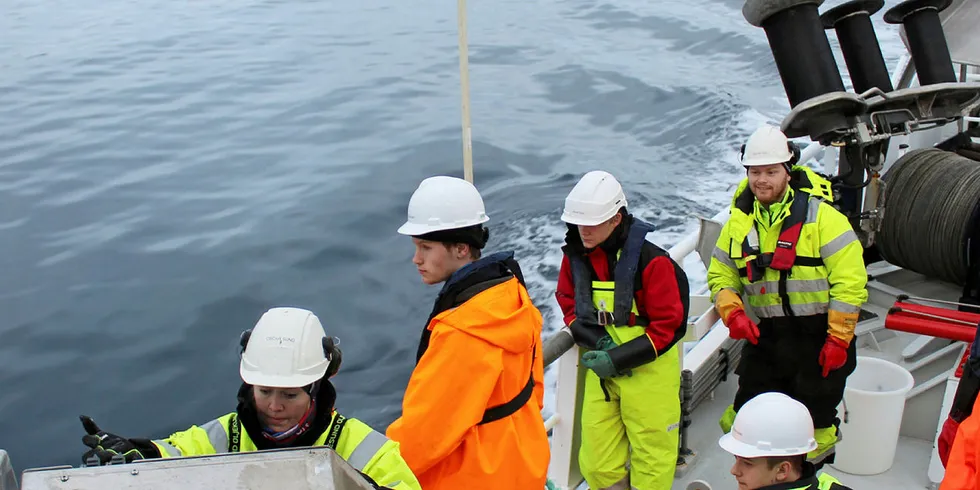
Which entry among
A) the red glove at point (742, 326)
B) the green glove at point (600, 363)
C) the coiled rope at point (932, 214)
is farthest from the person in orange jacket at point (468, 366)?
the coiled rope at point (932, 214)

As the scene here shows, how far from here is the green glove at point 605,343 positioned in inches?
145

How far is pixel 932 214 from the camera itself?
520 cm

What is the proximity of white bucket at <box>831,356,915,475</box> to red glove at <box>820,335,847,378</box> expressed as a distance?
30 centimetres

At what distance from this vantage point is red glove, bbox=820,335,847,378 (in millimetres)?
3799

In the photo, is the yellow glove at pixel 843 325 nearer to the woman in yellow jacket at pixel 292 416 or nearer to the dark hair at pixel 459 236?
the dark hair at pixel 459 236

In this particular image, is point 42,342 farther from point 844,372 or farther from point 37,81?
point 37,81

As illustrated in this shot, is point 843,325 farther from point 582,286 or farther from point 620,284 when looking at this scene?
point 582,286

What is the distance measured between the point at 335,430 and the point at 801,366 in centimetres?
252

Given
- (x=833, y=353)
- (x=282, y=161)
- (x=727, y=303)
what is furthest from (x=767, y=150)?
(x=282, y=161)

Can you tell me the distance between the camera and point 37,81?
50.4ft

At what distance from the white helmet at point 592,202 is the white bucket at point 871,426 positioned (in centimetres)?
152

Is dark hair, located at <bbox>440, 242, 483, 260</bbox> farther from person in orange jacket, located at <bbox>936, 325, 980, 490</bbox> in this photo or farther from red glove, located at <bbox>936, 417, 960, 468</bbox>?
red glove, located at <bbox>936, 417, 960, 468</bbox>

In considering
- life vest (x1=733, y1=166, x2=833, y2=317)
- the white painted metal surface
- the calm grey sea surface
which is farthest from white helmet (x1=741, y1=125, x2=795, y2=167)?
the calm grey sea surface

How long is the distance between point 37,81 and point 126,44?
9.77 ft
